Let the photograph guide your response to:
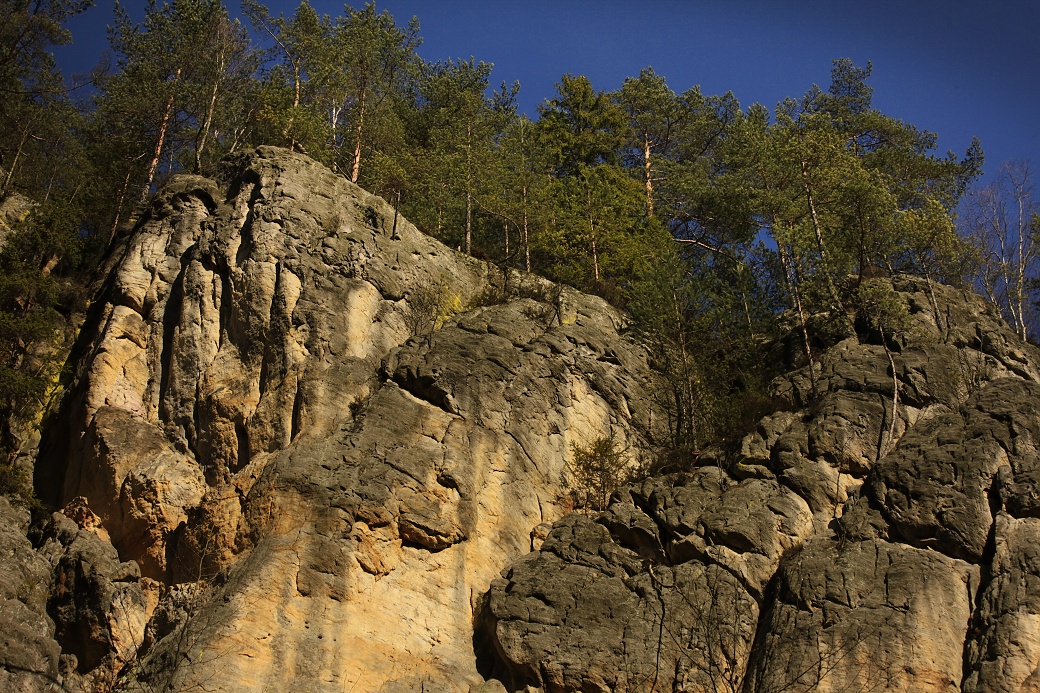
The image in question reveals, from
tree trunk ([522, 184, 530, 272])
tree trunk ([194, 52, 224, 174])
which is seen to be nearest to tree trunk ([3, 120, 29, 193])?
tree trunk ([194, 52, 224, 174])

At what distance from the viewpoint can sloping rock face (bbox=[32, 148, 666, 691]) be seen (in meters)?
→ 14.6

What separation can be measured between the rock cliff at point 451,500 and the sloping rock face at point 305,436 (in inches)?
2.2

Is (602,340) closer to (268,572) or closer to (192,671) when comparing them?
(268,572)

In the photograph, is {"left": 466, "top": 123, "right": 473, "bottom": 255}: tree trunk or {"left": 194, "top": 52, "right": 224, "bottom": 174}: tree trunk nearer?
{"left": 466, "top": 123, "right": 473, "bottom": 255}: tree trunk

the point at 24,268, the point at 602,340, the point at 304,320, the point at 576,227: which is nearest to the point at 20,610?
the point at 304,320

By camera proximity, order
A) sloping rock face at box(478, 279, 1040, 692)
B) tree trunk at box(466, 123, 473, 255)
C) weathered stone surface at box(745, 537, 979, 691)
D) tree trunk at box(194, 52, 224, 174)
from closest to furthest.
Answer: weathered stone surface at box(745, 537, 979, 691)
sloping rock face at box(478, 279, 1040, 692)
tree trunk at box(466, 123, 473, 255)
tree trunk at box(194, 52, 224, 174)

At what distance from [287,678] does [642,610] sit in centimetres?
573

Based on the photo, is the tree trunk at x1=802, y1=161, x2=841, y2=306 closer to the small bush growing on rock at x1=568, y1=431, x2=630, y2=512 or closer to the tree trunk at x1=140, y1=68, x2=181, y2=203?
the small bush growing on rock at x1=568, y1=431, x2=630, y2=512

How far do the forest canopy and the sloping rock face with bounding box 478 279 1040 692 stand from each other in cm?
322

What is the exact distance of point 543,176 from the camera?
28.5 metres

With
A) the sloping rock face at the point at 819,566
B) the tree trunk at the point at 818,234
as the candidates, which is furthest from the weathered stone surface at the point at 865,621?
the tree trunk at the point at 818,234

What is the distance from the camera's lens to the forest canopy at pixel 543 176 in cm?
2212

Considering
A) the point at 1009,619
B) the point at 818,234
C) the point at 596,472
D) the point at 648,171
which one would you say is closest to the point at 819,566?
the point at 1009,619

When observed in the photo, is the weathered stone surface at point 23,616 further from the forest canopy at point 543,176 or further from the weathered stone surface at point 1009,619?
the weathered stone surface at point 1009,619
